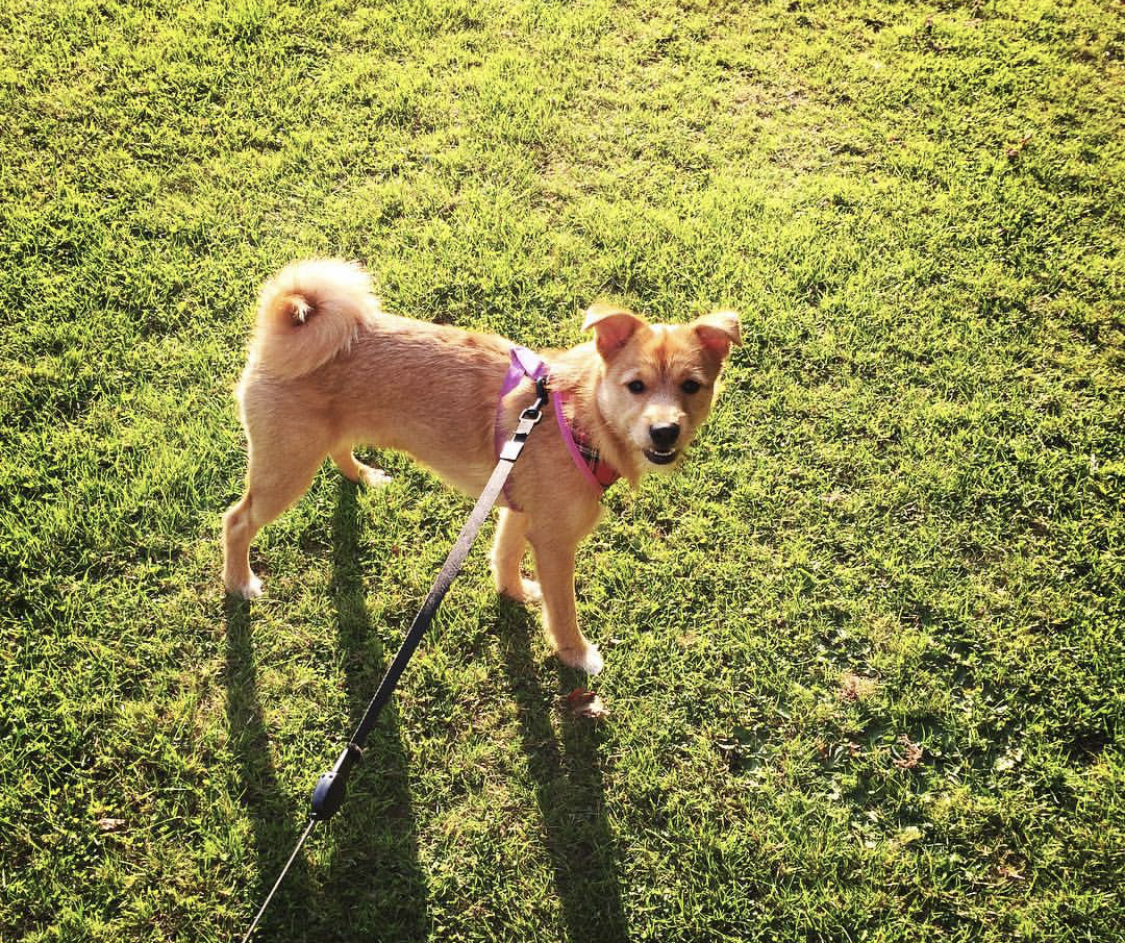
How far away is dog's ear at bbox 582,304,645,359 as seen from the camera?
131 inches

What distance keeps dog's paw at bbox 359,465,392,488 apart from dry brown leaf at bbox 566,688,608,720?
1846 millimetres

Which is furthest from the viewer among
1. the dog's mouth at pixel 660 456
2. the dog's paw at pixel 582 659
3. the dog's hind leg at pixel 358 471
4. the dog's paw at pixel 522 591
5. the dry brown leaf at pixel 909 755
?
the dog's hind leg at pixel 358 471

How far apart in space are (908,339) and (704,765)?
376 centimetres

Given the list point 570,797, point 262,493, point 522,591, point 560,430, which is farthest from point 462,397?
point 570,797

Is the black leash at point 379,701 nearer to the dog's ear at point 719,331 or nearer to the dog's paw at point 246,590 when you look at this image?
the dog's ear at point 719,331

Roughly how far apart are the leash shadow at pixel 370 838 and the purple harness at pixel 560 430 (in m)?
1.34

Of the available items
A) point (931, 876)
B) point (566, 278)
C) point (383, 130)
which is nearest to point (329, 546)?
point (566, 278)

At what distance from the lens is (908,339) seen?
568 centimetres

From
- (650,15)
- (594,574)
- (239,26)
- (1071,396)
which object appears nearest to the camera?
(594,574)

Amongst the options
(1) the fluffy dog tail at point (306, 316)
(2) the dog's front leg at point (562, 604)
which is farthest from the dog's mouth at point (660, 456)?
(1) the fluffy dog tail at point (306, 316)

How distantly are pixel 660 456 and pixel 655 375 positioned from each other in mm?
380

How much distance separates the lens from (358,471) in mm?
4688

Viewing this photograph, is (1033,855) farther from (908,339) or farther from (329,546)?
(329,546)

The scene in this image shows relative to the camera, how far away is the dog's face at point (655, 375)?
10.9 feet
